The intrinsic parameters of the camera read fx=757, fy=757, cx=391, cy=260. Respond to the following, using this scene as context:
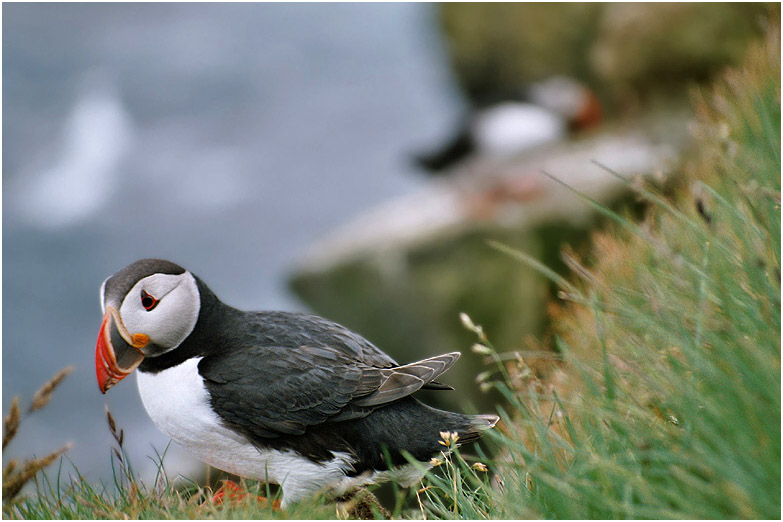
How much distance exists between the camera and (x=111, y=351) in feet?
7.77

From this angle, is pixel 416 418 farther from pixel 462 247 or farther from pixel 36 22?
pixel 36 22

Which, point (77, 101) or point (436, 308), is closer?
point (436, 308)

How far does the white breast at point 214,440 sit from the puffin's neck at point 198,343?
3 cm

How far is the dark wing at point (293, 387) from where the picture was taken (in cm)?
243

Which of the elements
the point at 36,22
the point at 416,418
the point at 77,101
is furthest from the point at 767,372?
the point at 36,22

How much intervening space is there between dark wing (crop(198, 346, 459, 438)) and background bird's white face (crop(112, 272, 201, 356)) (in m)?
0.14

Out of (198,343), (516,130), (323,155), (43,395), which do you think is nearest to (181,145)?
(323,155)

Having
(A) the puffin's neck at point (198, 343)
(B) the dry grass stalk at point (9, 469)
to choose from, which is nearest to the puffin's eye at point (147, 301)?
(A) the puffin's neck at point (198, 343)

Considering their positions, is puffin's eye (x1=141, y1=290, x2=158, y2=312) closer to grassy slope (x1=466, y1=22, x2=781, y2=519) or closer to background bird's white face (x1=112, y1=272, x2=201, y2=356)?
background bird's white face (x1=112, y1=272, x2=201, y2=356)

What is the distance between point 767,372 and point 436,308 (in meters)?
5.05

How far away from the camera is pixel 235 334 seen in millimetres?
2592

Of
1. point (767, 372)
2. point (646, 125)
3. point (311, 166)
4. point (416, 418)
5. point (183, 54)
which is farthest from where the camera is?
Result: point (183, 54)

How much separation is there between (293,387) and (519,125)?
8.13 m

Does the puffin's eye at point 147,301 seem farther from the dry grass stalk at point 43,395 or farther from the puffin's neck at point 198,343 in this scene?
the dry grass stalk at point 43,395
